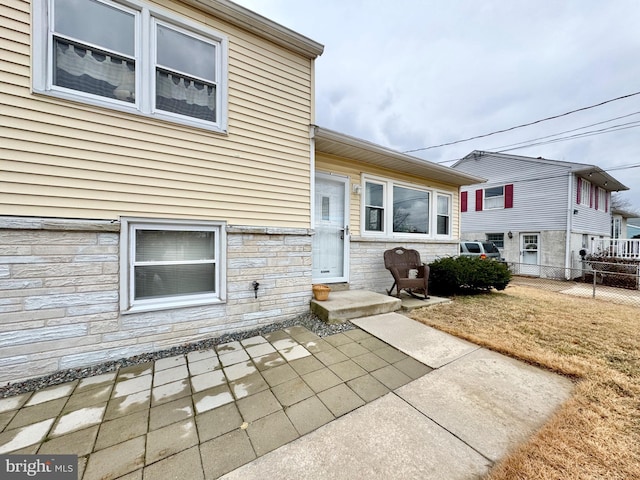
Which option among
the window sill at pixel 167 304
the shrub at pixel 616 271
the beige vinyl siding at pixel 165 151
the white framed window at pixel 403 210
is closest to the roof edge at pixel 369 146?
the beige vinyl siding at pixel 165 151

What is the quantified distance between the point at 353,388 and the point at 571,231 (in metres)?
12.6

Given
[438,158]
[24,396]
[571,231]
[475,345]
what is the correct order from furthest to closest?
[438,158] < [571,231] < [475,345] < [24,396]

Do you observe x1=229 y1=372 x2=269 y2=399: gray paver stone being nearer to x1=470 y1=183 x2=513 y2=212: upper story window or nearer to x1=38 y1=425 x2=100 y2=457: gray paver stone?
x1=38 y1=425 x2=100 y2=457: gray paver stone

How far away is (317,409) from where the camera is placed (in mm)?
1954

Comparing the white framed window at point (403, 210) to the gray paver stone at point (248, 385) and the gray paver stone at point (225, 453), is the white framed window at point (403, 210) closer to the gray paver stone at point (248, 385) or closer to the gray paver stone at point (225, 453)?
the gray paver stone at point (248, 385)

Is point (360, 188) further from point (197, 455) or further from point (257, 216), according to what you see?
point (197, 455)

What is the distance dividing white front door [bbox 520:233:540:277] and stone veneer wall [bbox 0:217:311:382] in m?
12.9

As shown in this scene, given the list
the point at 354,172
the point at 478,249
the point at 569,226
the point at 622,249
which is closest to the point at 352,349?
the point at 354,172

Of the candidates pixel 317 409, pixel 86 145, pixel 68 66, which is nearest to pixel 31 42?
pixel 68 66

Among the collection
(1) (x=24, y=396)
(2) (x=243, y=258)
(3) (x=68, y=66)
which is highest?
(3) (x=68, y=66)

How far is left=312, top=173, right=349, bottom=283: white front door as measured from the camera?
15.6 ft

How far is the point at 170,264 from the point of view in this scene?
10.2 feet

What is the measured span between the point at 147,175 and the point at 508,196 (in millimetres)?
14035

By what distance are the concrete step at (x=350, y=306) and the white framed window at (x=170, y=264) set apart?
1.50 m
